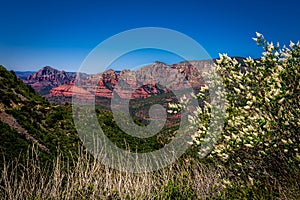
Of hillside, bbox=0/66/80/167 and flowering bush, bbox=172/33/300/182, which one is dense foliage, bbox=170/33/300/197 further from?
hillside, bbox=0/66/80/167

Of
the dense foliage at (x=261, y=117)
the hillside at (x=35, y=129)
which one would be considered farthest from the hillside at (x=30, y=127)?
the dense foliage at (x=261, y=117)

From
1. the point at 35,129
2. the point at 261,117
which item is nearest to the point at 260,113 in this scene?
the point at 261,117

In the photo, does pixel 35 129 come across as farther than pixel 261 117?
Yes

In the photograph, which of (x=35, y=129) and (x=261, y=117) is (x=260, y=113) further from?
(x=35, y=129)

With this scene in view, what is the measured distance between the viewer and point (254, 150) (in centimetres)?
648

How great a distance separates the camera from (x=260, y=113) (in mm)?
6211

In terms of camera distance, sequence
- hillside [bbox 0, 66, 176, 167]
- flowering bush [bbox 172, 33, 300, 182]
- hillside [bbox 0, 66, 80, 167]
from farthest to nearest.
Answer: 1. hillside [bbox 0, 66, 176, 167]
2. hillside [bbox 0, 66, 80, 167]
3. flowering bush [bbox 172, 33, 300, 182]

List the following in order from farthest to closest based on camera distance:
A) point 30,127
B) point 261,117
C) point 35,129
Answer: point 35,129 → point 30,127 → point 261,117

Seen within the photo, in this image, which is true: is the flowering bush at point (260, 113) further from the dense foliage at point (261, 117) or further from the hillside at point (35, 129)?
the hillside at point (35, 129)

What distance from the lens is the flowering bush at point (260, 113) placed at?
19.0 ft

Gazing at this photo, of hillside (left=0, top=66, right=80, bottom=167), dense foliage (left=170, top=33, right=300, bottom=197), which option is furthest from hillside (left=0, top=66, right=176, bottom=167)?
dense foliage (left=170, top=33, right=300, bottom=197)

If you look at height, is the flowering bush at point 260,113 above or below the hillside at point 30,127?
above

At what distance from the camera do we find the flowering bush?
580cm

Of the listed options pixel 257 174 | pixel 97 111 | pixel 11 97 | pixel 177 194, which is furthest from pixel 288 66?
pixel 97 111
